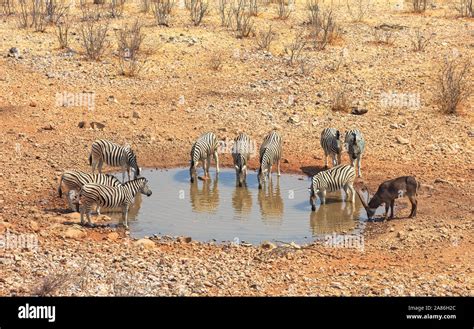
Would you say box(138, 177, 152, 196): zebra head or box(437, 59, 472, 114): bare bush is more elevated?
box(437, 59, 472, 114): bare bush

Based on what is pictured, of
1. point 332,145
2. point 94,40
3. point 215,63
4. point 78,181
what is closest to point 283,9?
point 215,63

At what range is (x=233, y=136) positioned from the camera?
2030 centimetres

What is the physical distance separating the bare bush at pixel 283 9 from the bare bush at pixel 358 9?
195cm

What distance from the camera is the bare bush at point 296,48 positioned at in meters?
24.9

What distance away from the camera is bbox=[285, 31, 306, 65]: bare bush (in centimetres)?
2489

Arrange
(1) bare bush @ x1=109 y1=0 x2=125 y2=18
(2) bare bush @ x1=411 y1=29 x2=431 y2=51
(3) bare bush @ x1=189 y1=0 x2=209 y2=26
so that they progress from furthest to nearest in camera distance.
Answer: (1) bare bush @ x1=109 y1=0 x2=125 y2=18 < (3) bare bush @ x1=189 y1=0 x2=209 y2=26 < (2) bare bush @ x1=411 y1=29 x2=431 y2=51

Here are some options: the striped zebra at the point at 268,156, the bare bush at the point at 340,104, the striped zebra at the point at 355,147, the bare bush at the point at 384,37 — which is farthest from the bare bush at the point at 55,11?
the striped zebra at the point at 355,147

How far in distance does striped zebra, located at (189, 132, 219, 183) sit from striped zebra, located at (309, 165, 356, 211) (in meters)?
2.66

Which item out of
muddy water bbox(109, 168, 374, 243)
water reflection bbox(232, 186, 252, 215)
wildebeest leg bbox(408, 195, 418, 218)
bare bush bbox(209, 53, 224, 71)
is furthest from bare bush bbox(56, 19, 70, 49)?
wildebeest leg bbox(408, 195, 418, 218)

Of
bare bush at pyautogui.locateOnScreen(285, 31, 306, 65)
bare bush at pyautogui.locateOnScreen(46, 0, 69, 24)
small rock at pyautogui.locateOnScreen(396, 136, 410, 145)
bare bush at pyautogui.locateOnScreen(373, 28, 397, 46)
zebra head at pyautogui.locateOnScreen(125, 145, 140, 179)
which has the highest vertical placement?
bare bush at pyautogui.locateOnScreen(46, 0, 69, 24)

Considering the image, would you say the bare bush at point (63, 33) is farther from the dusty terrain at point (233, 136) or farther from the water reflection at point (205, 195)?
the water reflection at point (205, 195)

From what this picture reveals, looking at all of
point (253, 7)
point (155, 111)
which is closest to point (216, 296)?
point (155, 111)

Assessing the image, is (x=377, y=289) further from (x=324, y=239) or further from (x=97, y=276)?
(x=97, y=276)

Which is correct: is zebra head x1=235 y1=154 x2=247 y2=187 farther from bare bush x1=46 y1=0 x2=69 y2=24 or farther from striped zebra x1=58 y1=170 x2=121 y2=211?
bare bush x1=46 y1=0 x2=69 y2=24
